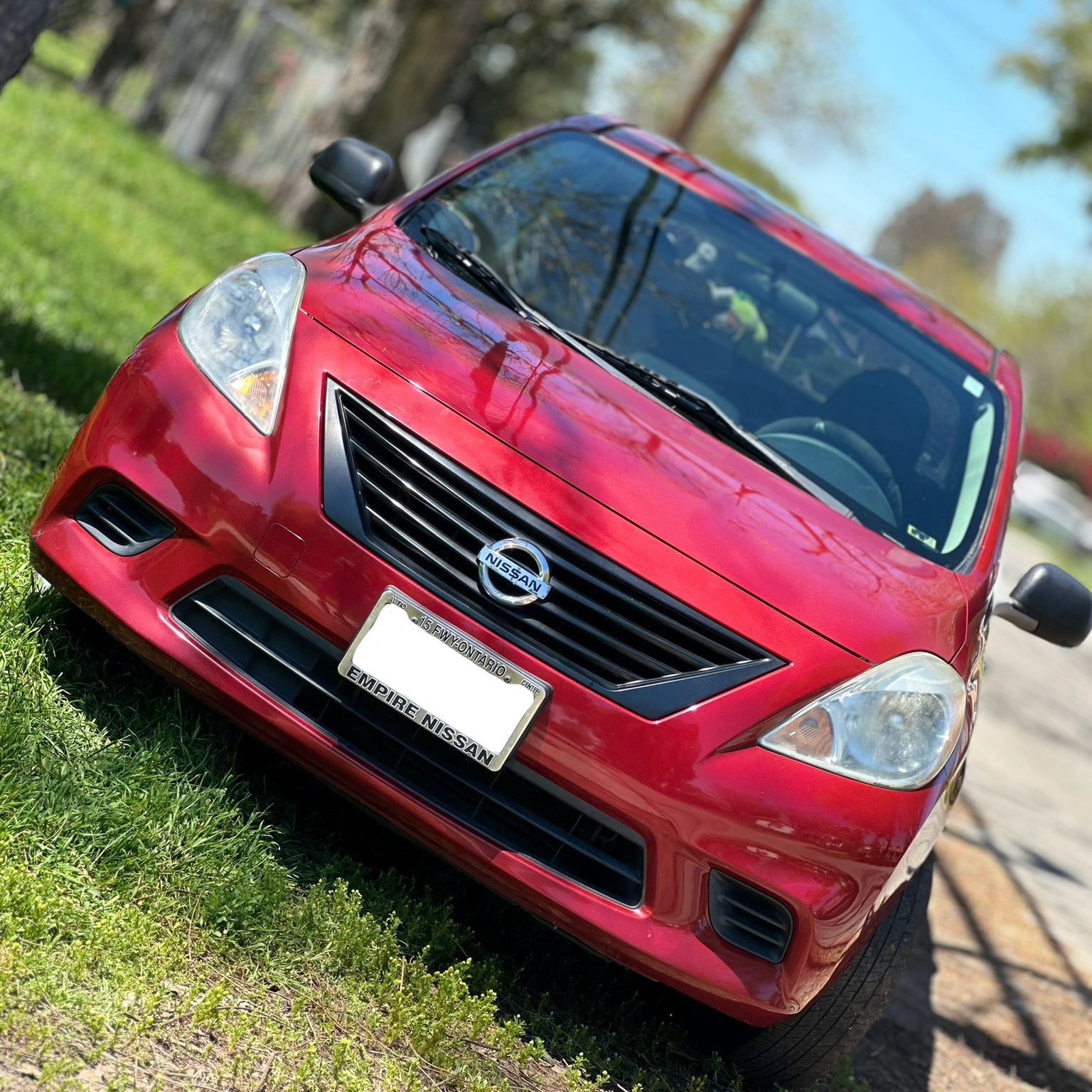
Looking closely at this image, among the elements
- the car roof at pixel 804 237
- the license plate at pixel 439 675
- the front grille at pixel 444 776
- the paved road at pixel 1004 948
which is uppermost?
the car roof at pixel 804 237

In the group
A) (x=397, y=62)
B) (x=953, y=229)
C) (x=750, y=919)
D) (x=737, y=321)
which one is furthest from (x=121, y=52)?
(x=953, y=229)

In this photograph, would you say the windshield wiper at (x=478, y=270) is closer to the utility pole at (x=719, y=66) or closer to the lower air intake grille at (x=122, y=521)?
the lower air intake grille at (x=122, y=521)

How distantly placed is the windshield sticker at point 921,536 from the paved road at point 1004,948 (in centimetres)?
141

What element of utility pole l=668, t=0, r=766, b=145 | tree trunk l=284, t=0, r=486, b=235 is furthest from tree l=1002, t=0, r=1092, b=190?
tree trunk l=284, t=0, r=486, b=235

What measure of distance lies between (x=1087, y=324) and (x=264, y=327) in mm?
66298

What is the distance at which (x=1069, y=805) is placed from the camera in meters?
9.05

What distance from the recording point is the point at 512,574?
109 inches

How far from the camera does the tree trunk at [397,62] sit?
13312 millimetres

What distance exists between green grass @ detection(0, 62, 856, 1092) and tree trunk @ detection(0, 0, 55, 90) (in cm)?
164

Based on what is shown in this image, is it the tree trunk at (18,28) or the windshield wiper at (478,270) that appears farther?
the tree trunk at (18,28)

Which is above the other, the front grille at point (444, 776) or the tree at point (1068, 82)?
the tree at point (1068, 82)

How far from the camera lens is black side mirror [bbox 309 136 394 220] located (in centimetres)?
422

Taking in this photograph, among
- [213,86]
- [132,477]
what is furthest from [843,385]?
[213,86]

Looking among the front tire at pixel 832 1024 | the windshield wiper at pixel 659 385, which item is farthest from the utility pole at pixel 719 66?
the front tire at pixel 832 1024
